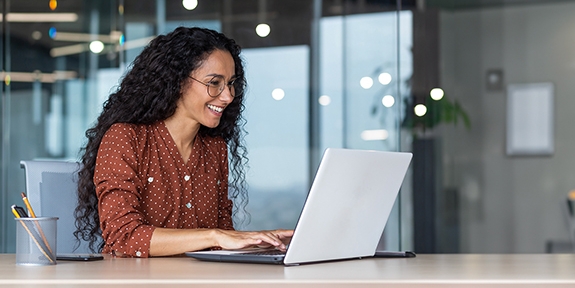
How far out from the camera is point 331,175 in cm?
147

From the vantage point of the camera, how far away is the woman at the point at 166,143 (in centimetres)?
206

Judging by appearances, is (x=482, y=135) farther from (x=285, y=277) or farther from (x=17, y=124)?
(x=285, y=277)

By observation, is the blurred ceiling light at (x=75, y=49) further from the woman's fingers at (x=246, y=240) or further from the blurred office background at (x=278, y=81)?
the woman's fingers at (x=246, y=240)

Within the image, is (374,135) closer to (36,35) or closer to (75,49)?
(75,49)

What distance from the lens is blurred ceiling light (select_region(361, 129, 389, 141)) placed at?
4.18 meters

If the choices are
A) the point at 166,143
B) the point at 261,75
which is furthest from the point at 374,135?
the point at 166,143

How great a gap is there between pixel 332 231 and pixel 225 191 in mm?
949

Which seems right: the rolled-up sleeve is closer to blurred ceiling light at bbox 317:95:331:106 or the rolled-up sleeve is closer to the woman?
the woman

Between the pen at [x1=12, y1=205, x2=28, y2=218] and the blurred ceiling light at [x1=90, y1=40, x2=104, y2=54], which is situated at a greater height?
the blurred ceiling light at [x1=90, y1=40, x2=104, y2=54]

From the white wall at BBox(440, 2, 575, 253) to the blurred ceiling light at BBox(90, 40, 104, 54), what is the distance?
2.39m

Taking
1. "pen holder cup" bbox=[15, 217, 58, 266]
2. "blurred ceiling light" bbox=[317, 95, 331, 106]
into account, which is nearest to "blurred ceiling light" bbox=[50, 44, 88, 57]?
"blurred ceiling light" bbox=[317, 95, 331, 106]

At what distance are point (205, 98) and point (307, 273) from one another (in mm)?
1044

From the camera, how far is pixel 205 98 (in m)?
2.30

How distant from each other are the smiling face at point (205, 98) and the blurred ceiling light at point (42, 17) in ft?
7.88
